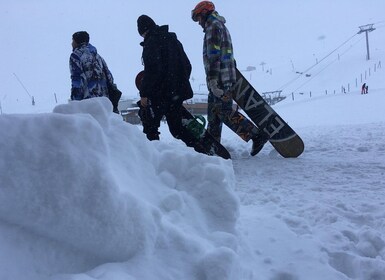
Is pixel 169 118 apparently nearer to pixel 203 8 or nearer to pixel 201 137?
pixel 201 137

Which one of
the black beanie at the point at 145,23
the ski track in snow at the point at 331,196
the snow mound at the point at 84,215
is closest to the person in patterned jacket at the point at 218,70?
the ski track in snow at the point at 331,196

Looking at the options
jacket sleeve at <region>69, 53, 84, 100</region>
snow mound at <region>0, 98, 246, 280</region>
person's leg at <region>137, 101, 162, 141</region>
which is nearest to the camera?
snow mound at <region>0, 98, 246, 280</region>

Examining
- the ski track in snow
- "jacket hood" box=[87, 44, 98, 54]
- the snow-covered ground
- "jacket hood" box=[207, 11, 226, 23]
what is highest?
"jacket hood" box=[207, 11, 226, 23]

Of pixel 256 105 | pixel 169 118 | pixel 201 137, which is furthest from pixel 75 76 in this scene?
pixel 256 105

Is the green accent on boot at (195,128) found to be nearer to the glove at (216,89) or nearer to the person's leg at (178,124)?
the person's leg at (178,124)

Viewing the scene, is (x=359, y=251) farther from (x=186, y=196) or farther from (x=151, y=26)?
(x=151, y=26)

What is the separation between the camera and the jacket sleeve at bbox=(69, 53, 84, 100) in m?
4.80

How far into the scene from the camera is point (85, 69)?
16.0 feet

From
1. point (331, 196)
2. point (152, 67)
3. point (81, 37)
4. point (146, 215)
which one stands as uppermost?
point (81, 37)

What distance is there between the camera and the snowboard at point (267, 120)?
5.09m

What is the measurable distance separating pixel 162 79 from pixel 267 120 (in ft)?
5.19

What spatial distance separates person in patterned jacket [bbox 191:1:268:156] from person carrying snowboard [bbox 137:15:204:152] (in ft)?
1.20

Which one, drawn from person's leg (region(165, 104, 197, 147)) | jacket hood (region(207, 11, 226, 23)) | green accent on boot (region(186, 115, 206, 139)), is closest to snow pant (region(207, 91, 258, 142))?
green accent on boot (region(186, 115, 206, 139))

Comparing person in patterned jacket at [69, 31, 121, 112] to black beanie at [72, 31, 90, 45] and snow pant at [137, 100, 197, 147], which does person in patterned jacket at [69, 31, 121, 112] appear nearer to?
black beanie at [72, 31, 90, 45]
